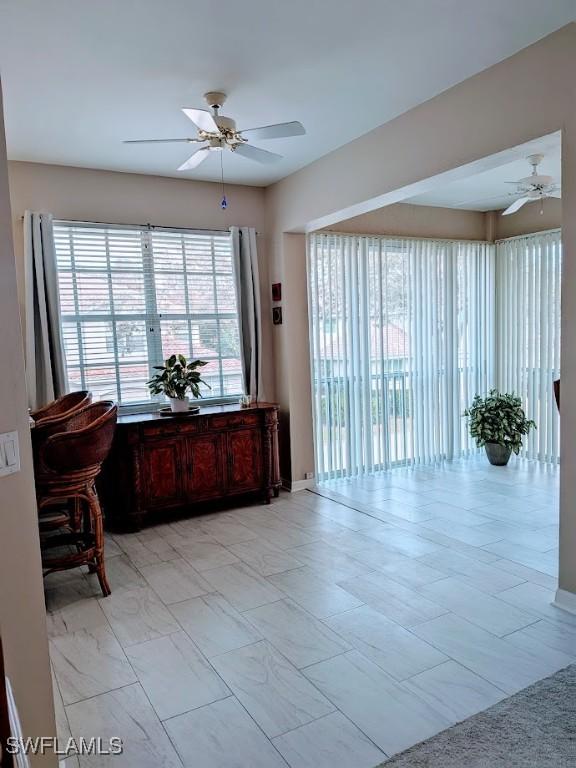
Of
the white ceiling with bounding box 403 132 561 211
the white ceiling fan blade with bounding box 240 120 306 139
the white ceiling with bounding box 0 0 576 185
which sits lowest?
the white ceiling fan blade with bounding box 240 120 306 139

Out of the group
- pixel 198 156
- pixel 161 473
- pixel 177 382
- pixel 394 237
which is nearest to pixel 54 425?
pixel 161 473

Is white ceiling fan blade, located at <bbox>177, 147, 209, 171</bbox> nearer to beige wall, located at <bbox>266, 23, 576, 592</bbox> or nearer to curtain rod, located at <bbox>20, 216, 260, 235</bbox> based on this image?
beige wall, located at <bbox>266, 23, 576, 592</bbox>

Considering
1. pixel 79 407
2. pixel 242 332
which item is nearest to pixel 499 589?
pixel 79 407

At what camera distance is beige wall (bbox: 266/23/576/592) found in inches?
108

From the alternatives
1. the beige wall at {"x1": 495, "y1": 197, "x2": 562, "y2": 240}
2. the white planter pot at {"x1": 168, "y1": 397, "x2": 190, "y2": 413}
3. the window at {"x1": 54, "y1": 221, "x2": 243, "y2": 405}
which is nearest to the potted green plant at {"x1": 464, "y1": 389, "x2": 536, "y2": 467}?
the beige wall at {"x1": 495, "y1": 197, "x2": 562, "y2": 240}

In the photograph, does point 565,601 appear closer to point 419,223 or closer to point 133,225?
point 133,225

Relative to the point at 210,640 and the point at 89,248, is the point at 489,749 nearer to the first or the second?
the point at 210,640

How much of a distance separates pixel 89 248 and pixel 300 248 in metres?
1.91

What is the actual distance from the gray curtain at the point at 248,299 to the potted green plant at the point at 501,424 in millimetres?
2516

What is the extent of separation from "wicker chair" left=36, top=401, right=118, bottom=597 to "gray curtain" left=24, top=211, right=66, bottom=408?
119 centimetres

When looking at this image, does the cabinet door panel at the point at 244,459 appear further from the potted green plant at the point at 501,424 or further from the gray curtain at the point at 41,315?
the potted green plant at the point at 501,424

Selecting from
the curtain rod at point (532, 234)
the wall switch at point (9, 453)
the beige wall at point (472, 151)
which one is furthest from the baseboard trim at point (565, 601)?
the curtain rod at point (532, 234)

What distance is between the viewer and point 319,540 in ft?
13.4

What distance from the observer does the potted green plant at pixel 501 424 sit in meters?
5.93
